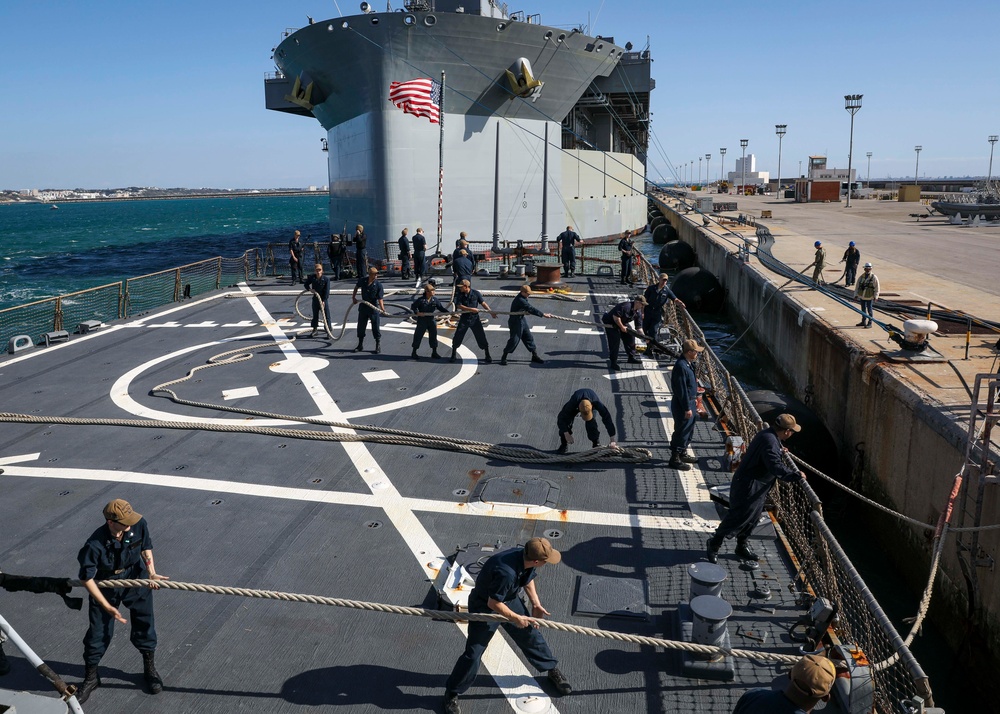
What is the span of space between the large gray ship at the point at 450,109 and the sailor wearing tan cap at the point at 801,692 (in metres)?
20.9

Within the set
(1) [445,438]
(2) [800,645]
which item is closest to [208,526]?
(1) [445,438]

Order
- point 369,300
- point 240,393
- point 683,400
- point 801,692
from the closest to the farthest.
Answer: point 801,692 < point 683,400 < point 240,393 < point 369,300

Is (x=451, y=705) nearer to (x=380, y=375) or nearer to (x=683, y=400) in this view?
(x=683, y=400)

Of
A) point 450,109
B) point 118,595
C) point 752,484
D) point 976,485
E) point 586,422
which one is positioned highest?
point 450,109

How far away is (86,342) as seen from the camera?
15.8 metres

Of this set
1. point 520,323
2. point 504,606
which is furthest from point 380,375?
point 504,606

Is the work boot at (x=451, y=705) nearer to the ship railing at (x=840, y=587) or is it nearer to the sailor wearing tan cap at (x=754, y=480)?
the ship railing at (x=840, y=587)

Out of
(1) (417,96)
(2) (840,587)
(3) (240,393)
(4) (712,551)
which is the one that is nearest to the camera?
(2) (840,587)

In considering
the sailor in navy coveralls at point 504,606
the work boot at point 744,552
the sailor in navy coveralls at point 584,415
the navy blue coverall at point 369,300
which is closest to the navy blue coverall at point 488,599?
the sailor in navy coveralls at point 504,606

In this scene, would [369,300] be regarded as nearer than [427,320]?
No

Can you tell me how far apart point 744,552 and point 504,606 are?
124 inches

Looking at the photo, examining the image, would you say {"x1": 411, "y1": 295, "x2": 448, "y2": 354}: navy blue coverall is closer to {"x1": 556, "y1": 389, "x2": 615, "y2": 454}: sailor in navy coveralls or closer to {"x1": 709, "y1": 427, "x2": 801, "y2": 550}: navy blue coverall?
{"x1": 556, "y1": 389, "x2": 615, "y2": 454}: sailor in navy coveralls

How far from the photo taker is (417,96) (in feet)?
83.2

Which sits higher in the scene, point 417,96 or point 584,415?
point 417,96
